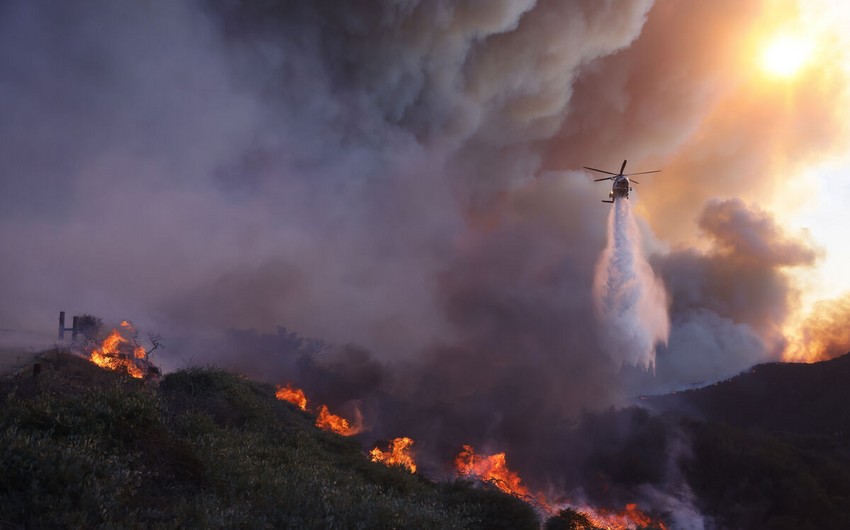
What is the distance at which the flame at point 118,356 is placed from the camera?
1228 inches

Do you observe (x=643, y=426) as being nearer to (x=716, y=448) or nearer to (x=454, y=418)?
(x=716, y=448)

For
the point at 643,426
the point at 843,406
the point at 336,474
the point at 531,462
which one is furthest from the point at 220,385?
the point at 843,406

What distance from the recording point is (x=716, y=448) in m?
73.4

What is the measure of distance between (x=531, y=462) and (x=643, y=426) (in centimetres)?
2193

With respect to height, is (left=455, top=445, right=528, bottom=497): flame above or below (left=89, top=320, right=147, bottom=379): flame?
below

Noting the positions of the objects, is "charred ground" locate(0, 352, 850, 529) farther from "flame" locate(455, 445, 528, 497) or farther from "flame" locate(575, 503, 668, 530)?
"flame" locate(575, 503, 668, 530)

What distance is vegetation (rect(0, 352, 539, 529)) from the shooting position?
7594 mm

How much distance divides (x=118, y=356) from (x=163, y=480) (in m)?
28.1

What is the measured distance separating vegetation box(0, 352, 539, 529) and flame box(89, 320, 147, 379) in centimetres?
1465

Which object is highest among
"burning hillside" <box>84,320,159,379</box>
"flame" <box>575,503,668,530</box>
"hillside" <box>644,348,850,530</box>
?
"burning hillside" <box>84,320,159,379</box>

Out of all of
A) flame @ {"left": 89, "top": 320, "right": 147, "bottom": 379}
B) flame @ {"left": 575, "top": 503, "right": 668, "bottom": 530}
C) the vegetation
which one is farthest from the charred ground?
flame @ {"left": 575, "top": 503, "right": 668, "bottom": 530}

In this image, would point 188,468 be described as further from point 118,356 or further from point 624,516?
point 624,516

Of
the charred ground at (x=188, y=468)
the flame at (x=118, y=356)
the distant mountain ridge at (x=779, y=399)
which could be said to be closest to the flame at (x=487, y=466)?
the charred ground at (x=188, y=468)

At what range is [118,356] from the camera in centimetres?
3359
